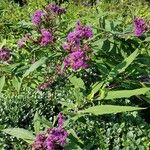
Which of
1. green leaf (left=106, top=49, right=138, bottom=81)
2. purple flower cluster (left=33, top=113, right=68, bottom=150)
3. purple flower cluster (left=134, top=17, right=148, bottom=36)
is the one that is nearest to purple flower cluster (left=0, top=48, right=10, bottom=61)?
green leaf (left=106, top=49, right=138, bottom=81)

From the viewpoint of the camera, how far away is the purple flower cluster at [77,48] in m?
3.46

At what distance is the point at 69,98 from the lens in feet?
13.0

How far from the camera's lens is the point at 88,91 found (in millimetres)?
4000

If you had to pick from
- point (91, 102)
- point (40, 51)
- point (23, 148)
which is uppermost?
point (40, 51)

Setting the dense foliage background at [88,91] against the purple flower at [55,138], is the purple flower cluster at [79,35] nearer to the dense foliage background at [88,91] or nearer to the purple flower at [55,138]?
the dense foliage background at [88,91]

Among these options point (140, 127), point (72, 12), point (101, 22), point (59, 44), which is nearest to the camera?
point (140, 127)

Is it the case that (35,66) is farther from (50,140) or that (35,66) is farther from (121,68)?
(50,140)

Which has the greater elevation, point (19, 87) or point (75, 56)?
point (75, 56)

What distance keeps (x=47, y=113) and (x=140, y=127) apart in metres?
0.74

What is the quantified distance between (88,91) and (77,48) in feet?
1.92

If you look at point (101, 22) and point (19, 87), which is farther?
point (101, 22)

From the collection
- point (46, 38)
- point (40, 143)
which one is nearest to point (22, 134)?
point (40, 143)

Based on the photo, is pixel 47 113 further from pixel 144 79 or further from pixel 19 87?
pixel 144 79

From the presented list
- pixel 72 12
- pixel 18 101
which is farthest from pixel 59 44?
pixel 72 12
